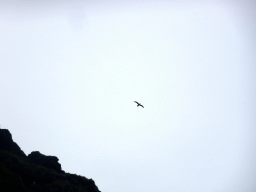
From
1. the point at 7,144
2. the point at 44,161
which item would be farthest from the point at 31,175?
the point at 7,144

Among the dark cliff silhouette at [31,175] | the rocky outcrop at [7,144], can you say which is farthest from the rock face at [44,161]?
the rocky outcrop at [7,144]

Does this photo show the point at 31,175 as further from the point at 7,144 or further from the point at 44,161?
the point at 7,144

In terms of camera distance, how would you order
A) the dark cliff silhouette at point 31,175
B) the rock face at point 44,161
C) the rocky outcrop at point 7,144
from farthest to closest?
the rock face at point 44,161, the rocky outcrop at point 7,144, the dark cliff silhouette at point 31,175

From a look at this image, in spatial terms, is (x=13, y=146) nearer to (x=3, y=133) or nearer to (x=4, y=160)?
(x=3, y=133)

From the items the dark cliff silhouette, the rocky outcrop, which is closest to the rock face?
the dark cliff silhouette

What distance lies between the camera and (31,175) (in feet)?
178

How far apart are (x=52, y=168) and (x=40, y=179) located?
900 cm

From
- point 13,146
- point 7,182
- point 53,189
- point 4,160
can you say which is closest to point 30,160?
point 13,146

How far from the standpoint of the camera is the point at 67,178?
60906 millimetres

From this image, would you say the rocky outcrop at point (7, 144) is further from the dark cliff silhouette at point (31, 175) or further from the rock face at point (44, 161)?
the rock face at point (44, 161)

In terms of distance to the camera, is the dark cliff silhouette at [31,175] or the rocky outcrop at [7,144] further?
the rocky outcrop at [7,144]

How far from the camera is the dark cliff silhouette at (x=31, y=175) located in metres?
46.4

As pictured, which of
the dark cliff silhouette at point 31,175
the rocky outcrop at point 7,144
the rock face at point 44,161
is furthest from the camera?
the rock face at point 44,161

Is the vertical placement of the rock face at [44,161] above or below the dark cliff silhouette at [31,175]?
above
